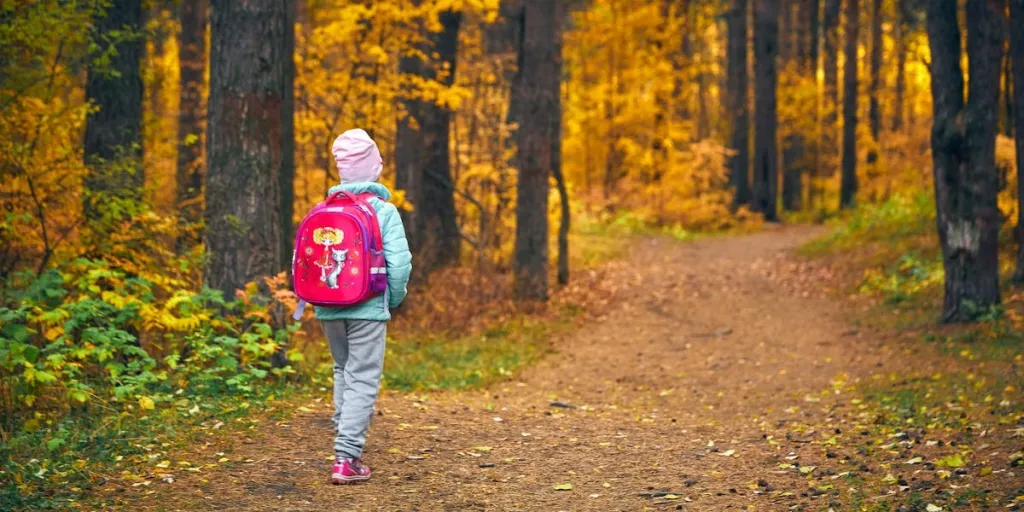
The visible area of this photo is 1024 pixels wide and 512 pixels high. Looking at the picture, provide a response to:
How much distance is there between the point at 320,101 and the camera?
47.2 ft

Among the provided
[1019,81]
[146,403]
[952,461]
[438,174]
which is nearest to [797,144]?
[438,174]

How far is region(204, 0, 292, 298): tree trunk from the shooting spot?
795cm

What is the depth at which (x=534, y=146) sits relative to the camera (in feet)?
48.7

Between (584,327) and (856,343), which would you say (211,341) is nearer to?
(584,327)

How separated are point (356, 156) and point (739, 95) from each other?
87.0 ft

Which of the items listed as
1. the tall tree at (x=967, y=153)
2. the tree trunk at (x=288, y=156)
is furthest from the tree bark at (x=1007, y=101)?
the tree trunk at (x=288, y=156)

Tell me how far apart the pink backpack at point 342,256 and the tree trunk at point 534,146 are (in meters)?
9.52

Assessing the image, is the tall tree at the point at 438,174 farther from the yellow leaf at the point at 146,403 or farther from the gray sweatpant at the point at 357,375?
the gray sweatpant at the point at 357,375

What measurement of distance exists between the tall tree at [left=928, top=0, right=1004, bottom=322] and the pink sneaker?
902cm

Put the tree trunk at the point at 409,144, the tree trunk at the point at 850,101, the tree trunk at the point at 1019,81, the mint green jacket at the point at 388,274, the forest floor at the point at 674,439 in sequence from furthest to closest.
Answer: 1. the tree trunk at the point at 850,101
2. the tree trunk at the point at 409,144
3. the tree trunk at the point at 1019,81
4. the forest floor at the point at 674,439
5. the mint green jacket at the point at 388,274

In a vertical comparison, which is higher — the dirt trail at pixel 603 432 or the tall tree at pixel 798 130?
the tall tree at pixel 798 130

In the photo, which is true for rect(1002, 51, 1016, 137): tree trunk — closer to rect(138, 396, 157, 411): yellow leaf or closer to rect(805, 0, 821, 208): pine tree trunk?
rect(138, 396, 157, 411): yellow leaf

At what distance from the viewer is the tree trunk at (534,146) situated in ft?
48.6

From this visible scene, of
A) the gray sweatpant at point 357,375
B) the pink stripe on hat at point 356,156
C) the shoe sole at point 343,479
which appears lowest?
the shoe sole at point 343,479
